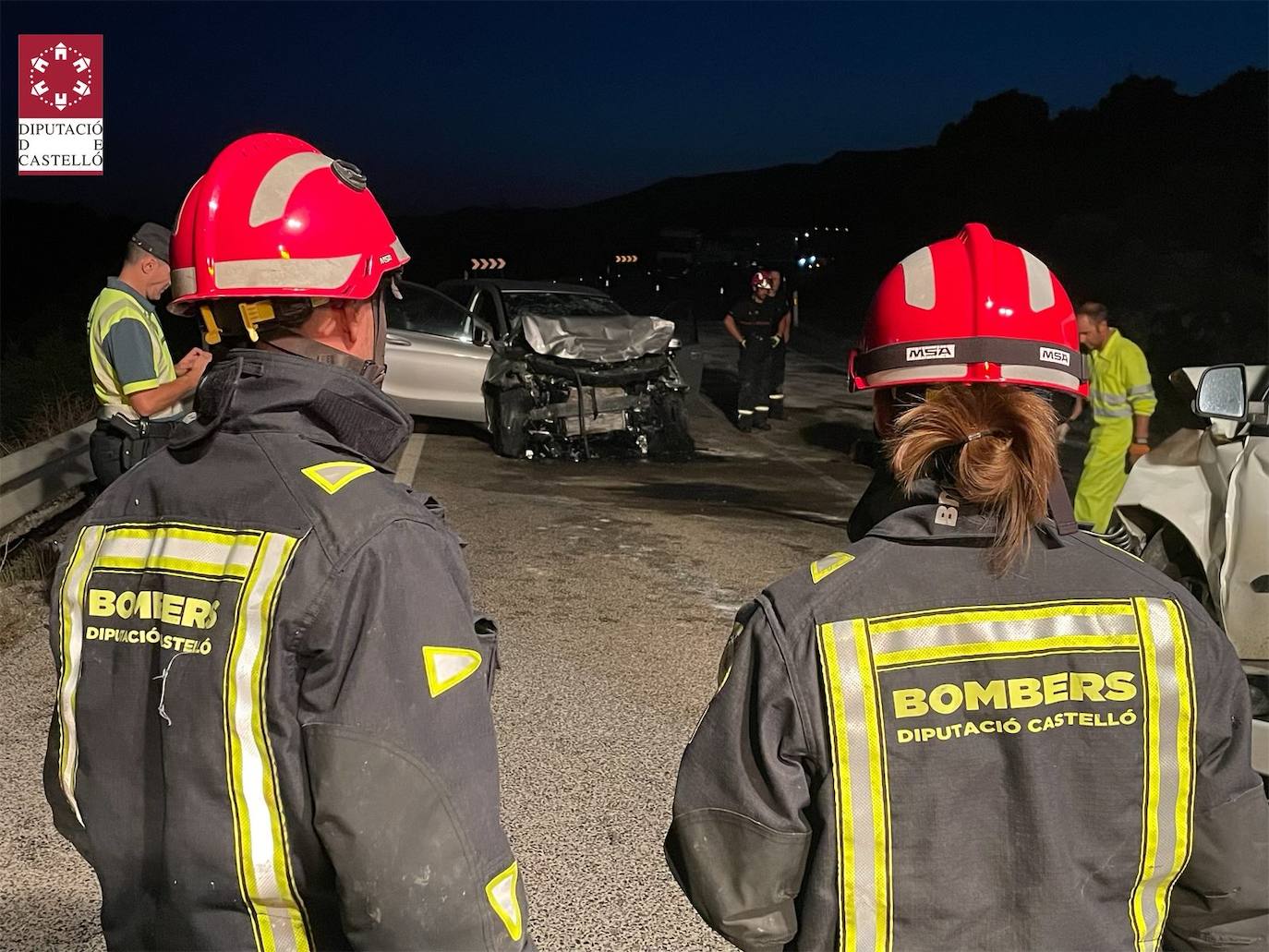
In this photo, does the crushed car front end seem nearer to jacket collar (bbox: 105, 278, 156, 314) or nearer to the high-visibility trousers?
the high-visibility trousers

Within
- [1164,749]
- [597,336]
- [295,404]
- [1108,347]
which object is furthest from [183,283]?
[597,336]

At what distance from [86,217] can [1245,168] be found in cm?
3363

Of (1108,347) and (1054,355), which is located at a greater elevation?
(1054,355)

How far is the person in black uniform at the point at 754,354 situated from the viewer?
15320 mm

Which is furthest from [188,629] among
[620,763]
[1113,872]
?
[620,763]

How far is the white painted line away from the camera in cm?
1098

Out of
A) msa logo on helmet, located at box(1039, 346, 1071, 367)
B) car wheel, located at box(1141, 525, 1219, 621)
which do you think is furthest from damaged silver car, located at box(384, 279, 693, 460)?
msa logo on helmet, located at box(1039, 346, 1071, 367)

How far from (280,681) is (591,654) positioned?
4833 millimetres

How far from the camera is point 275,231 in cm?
202

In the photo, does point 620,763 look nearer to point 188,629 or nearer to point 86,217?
point 188,629

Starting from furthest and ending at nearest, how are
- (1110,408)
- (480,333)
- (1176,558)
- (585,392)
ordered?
1. (480,333)
2. (585,392)
3. (1110,408)
4. (1176,558)

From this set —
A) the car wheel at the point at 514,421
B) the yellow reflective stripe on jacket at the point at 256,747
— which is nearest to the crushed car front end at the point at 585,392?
the car wheel at the point at 514,421

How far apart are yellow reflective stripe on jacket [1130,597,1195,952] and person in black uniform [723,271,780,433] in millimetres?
13479

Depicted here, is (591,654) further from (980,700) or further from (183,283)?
(980,700)
